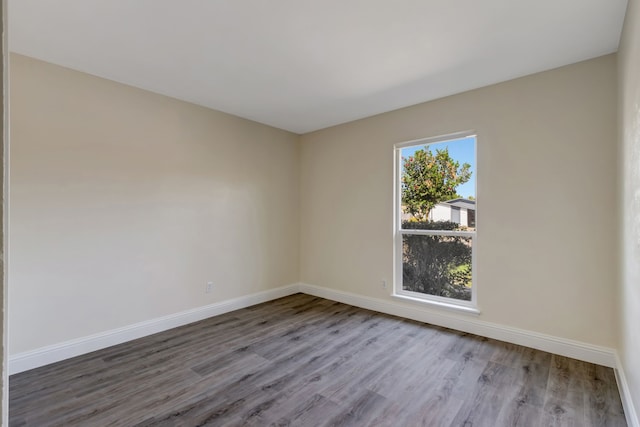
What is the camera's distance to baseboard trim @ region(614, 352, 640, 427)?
1.71 m

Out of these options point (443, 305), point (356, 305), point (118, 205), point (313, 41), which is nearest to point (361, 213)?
point (356, 305)

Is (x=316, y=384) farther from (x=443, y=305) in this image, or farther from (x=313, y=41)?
(x=313, y=41)

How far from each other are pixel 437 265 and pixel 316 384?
197cm

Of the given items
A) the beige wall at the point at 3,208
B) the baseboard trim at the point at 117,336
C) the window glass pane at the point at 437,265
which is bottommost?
the baseboard trim at the point at 117,336

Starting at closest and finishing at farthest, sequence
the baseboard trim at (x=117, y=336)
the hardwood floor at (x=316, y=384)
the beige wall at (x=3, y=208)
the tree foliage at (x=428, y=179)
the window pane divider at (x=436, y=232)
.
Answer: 1. the beige wall at (x=3, y=208)
2. the hardwood floor at (x=316, y=384)
3. the baseboard trim at (x=117, y=336)
4. the window pane divider at (x=436, y=232)
5. the tree foliage at (x=428, y=179)

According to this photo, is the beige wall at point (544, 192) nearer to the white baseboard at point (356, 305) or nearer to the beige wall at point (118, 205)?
the white baseboard at point (356, 305)

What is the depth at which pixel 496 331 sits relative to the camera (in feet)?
9.73

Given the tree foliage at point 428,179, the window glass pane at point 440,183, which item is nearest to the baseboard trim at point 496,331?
the window glass pane at point 440,183

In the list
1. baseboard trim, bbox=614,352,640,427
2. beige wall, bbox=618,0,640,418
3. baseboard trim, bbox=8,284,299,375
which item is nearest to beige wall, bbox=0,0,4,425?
beige wall, bbox=618,0,640,418

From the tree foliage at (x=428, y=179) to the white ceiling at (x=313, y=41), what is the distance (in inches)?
29.6

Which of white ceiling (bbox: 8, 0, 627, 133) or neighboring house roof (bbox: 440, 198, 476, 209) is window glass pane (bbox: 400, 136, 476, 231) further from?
white ceiling (bbox: 8, 0, 627, 133)

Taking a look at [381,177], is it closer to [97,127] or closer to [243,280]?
[243,280]

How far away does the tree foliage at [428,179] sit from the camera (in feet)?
11.0

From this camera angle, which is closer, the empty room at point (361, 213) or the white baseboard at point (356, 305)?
the empty room at point (361, 213)
